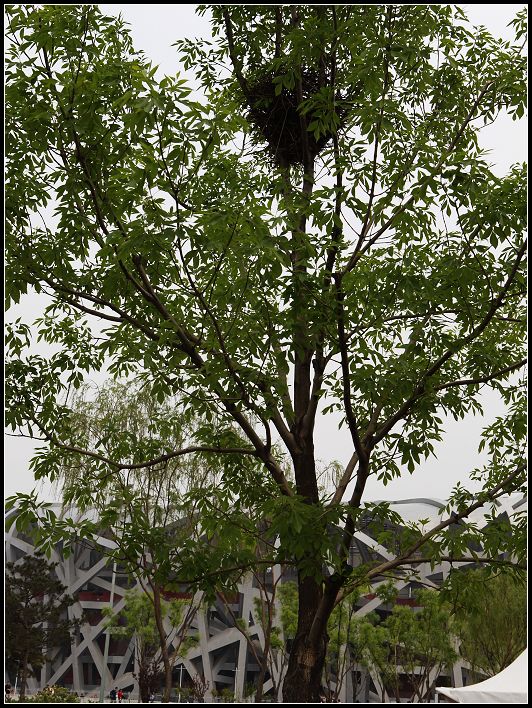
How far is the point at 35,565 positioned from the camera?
88.1ft

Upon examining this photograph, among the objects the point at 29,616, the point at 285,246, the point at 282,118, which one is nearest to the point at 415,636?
the point at 29,616

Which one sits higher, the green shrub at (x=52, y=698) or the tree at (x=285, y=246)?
the tree at (x=285, y=246)

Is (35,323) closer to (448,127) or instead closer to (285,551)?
(285,551)

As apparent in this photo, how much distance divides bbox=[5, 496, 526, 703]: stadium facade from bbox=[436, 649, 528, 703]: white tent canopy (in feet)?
68.3

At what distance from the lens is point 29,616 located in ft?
83.9

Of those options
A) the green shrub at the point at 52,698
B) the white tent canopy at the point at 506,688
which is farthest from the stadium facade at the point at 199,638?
the white tent canopy at the point at 506,688

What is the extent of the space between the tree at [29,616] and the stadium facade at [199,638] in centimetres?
237

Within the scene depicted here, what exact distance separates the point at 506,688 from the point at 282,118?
5.41m

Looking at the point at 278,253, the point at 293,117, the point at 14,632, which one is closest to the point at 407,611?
the point at 14,632

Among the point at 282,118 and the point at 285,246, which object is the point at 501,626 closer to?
the point at 282,118

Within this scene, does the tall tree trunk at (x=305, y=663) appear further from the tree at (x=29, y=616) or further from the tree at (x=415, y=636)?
the tree at (x=29, y=616)

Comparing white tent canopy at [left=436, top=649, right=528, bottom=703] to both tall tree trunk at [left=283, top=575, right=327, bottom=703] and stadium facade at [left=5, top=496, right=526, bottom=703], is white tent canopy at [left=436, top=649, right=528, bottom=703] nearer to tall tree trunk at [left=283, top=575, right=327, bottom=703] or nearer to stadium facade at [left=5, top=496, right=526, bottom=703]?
tall tree trunk at [left=283, top=575, right=327, bottom=703]

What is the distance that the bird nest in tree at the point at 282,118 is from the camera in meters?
6.44

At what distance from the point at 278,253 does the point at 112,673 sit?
109 feet
